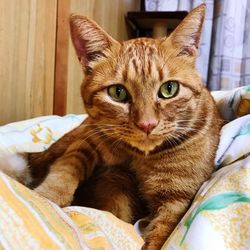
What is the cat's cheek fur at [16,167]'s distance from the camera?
3.85 ft

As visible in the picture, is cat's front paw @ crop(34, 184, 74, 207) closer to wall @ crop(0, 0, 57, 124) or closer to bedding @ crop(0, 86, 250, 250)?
bedding @ crop(0, 86, 250, 250)

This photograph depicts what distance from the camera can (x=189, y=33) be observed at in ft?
3.56

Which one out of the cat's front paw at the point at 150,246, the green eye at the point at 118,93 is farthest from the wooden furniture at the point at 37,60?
the cat's front paw at the point at 150,246

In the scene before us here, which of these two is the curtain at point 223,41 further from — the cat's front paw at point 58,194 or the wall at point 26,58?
the cat's front paw at point 58,194

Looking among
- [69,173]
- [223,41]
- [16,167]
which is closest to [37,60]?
[16,167]

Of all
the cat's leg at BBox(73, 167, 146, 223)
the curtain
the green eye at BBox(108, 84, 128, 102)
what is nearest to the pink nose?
the green eye at BBox(108, 84, 128, 102)

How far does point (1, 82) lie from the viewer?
1.65 m

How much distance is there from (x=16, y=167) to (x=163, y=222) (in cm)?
51

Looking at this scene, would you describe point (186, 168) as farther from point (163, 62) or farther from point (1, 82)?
point (1, 82)

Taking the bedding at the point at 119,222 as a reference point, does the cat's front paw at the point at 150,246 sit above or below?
below

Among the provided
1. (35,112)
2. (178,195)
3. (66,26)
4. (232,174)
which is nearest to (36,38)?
(66,26)

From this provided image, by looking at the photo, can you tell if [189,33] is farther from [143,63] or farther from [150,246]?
[150,246]

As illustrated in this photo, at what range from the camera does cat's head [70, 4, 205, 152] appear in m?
0.97

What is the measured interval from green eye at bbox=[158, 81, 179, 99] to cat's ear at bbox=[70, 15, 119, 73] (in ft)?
0.64
